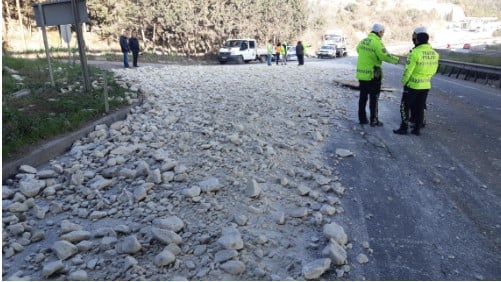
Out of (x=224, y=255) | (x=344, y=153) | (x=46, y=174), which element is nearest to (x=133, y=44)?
(x=46, y=174)

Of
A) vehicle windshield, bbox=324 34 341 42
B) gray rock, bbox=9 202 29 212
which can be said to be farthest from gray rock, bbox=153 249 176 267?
vehicle windshield, bbox=324 34 341 42

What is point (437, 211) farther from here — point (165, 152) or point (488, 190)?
point (165, 152)

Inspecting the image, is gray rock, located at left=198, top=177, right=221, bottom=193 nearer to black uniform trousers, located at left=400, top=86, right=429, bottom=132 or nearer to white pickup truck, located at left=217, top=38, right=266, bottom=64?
black uniform trousers, located at left=400, top=86, right=429, bottom=132

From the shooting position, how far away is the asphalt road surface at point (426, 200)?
325 cm

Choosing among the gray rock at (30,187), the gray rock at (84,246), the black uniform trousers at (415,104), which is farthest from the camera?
the black uniform trousers at (415,104)

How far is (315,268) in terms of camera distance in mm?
3053

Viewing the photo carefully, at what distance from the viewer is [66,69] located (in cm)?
1227


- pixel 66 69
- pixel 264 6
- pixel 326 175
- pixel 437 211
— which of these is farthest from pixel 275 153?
pixel 264 6

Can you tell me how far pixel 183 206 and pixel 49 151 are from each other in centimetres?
289

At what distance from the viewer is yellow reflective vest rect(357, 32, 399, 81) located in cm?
704

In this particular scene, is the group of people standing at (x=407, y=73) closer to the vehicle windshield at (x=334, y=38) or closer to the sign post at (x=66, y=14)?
the sign post at (x=66, y=14)

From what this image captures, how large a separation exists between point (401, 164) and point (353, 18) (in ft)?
344

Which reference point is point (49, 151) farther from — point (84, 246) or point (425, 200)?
point (425, 200)

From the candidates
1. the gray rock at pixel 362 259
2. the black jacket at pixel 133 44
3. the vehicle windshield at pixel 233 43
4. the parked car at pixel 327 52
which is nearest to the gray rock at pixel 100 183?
the gray rock at pixel 362 259
